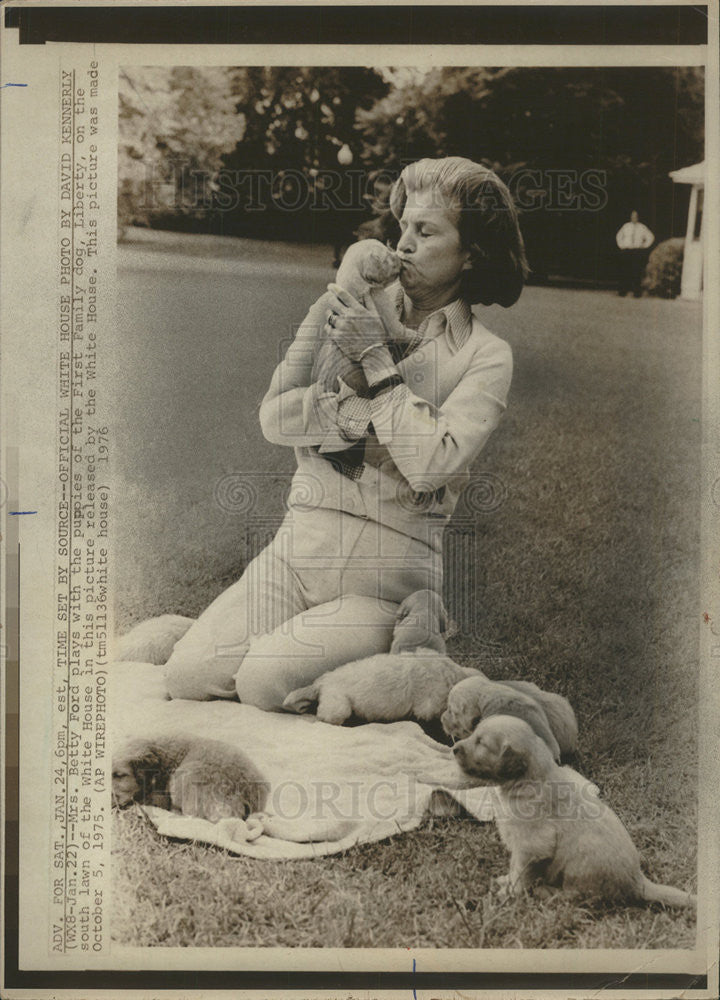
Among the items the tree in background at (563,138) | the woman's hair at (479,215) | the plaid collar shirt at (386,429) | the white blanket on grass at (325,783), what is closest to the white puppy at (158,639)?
the white blanket on grass at (325,783)

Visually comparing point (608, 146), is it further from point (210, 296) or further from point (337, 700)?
point (337, 700)

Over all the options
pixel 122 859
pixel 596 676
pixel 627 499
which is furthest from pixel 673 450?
pixel 122 859

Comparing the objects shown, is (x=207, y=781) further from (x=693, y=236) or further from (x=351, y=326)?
(x=693, y=236)

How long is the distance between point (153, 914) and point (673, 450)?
302 cm

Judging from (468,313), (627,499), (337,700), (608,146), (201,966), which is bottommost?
(201,966)

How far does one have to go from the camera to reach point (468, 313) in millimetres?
3859

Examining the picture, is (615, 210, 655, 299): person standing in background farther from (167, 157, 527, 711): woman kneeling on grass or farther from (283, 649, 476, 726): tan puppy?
(283, 649, 476, 726): tan puppy

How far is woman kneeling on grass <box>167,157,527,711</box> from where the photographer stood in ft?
12.4

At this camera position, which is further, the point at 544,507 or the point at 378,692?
the point at 544,507

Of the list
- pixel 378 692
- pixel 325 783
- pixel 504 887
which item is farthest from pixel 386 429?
pixel 504 887

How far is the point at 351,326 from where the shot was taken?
381cm

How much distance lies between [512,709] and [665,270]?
2.03 meters

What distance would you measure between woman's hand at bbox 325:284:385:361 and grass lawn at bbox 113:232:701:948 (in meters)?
0.13

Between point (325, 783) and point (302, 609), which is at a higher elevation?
point (302, 609)
